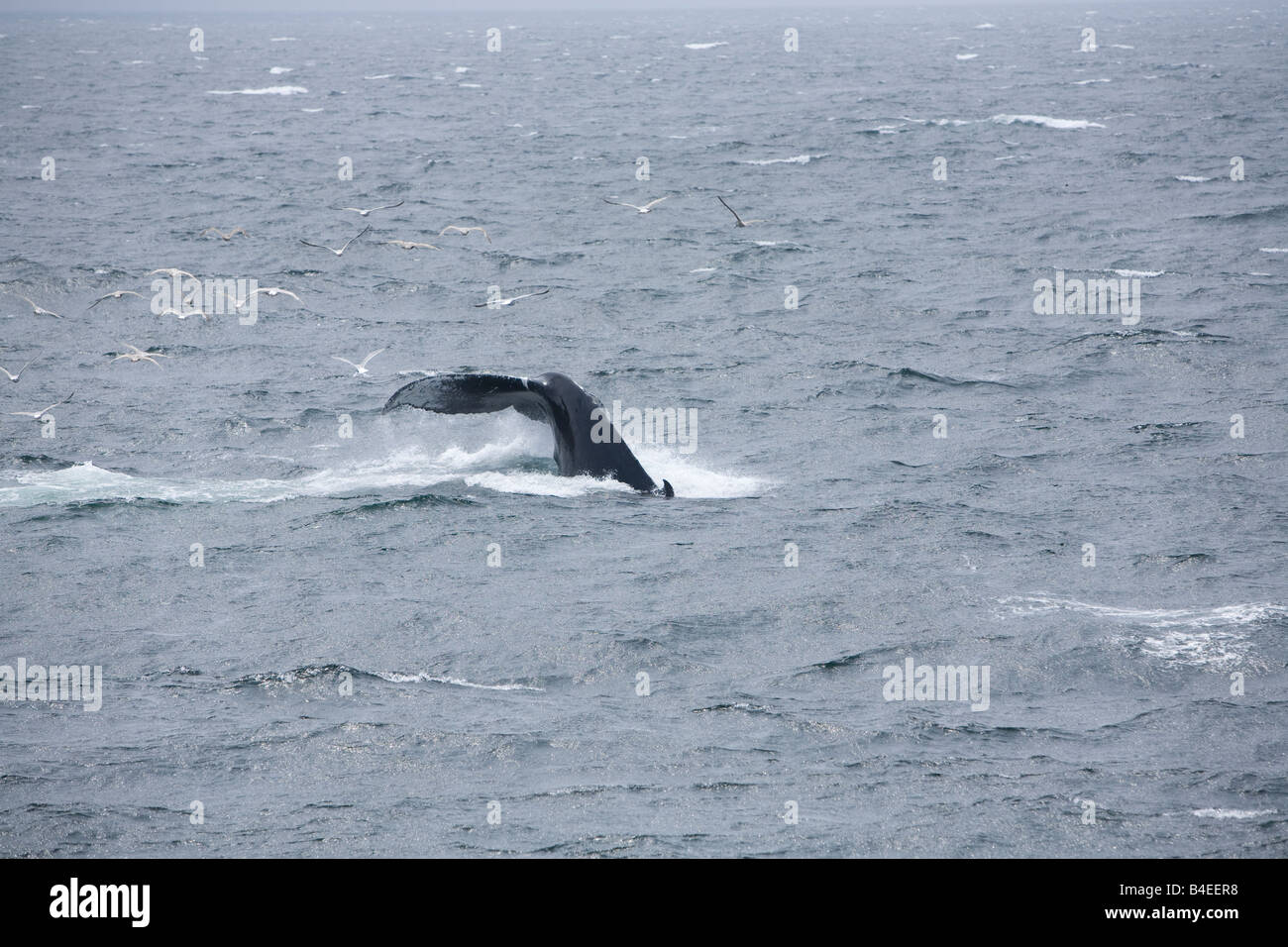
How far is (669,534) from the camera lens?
14.7 m

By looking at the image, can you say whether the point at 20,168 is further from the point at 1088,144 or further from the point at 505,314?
the point at 1088,144

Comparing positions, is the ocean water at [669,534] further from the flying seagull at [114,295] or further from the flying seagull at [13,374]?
the flying seagull at [114,295]

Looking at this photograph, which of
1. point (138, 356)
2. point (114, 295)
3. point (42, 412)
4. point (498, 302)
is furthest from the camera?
point (498, 302)

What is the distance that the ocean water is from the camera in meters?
9.38

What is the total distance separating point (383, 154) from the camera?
50.4 metres

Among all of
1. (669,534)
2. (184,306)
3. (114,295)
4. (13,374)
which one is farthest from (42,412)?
(669,534)

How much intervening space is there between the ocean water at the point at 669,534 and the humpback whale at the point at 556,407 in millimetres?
259

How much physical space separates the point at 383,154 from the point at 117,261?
69.4ft

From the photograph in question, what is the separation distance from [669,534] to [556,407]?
5.46ft

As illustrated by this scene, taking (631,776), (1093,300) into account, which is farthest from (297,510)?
(1093,300)

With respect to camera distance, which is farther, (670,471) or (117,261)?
A: (117,261)

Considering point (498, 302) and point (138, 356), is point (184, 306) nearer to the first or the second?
point (498, 302)

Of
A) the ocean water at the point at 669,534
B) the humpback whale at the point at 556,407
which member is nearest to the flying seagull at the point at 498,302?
the ocean water at the point at 669,534

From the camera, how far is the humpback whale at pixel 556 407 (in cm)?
1358
